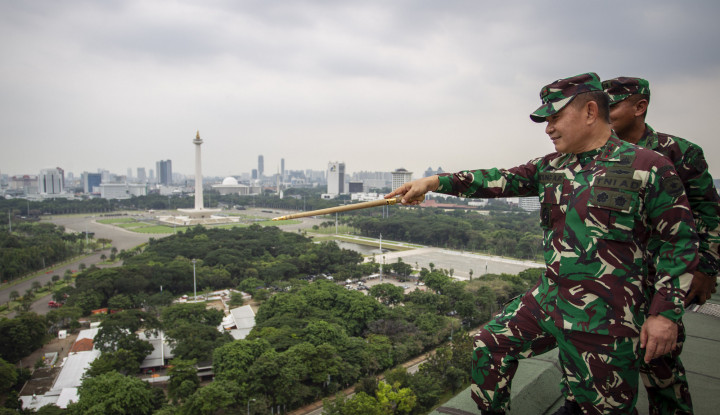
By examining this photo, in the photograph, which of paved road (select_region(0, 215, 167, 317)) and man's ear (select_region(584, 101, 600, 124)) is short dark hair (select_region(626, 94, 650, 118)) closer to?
man's ear (select_region(584, 101, 600, 124))

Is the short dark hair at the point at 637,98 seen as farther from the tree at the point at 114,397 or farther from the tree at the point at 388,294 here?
the tree at the point at 388,294

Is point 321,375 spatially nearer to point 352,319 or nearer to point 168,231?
point 352,319

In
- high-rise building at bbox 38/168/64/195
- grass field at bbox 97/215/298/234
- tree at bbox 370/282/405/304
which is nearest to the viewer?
tree at bbox 370/282/405/304

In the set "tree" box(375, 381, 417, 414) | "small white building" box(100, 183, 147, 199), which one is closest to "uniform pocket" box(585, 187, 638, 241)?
"tree" box(375, 381, 417, 414)

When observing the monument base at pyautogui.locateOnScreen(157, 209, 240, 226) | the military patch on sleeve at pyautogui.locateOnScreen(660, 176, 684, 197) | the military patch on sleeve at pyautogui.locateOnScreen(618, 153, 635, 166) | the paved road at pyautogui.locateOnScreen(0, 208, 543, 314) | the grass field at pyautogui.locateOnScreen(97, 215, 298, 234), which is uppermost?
the military patch on sleeve at pyautogui.locateOnScreen(618, 153, 635, 166)

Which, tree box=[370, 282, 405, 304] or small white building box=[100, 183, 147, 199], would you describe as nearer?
tree box=[370, 282, 405, 304]

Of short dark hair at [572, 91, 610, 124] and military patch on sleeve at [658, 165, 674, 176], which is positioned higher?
short dark hair at [572, 91, 610, 124]
